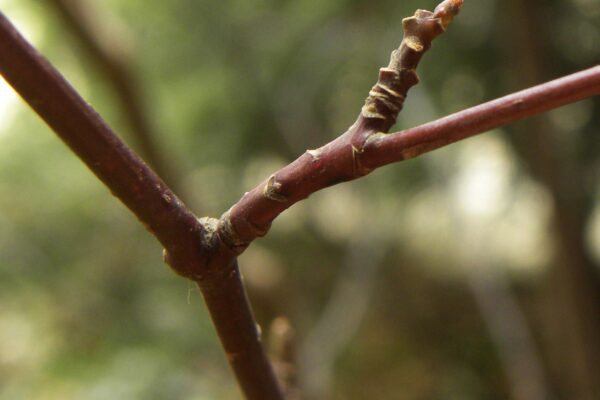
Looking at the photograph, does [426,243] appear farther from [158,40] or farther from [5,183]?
[5,183]

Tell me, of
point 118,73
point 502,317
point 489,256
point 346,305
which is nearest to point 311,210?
point 346,305

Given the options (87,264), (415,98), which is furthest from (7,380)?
(415,98)

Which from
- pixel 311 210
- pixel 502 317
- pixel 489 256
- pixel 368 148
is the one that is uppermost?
pixel 311 210

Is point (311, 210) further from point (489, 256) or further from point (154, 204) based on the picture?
point (154, 204)

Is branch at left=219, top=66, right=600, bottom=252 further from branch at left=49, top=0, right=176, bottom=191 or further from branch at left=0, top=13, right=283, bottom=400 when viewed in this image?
branch at left=49, top=0, right=176, bottom=191

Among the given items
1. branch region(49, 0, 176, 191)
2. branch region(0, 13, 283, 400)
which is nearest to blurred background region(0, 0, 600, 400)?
branch region(49, 0, 176, 191)

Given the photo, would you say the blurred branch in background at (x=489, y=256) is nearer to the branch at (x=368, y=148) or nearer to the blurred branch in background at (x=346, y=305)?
the blurred branch in background at (x=346, y=305)

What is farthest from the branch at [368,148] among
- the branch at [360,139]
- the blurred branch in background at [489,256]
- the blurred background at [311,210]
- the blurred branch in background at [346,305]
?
the blurred branch in background at [346,305]
